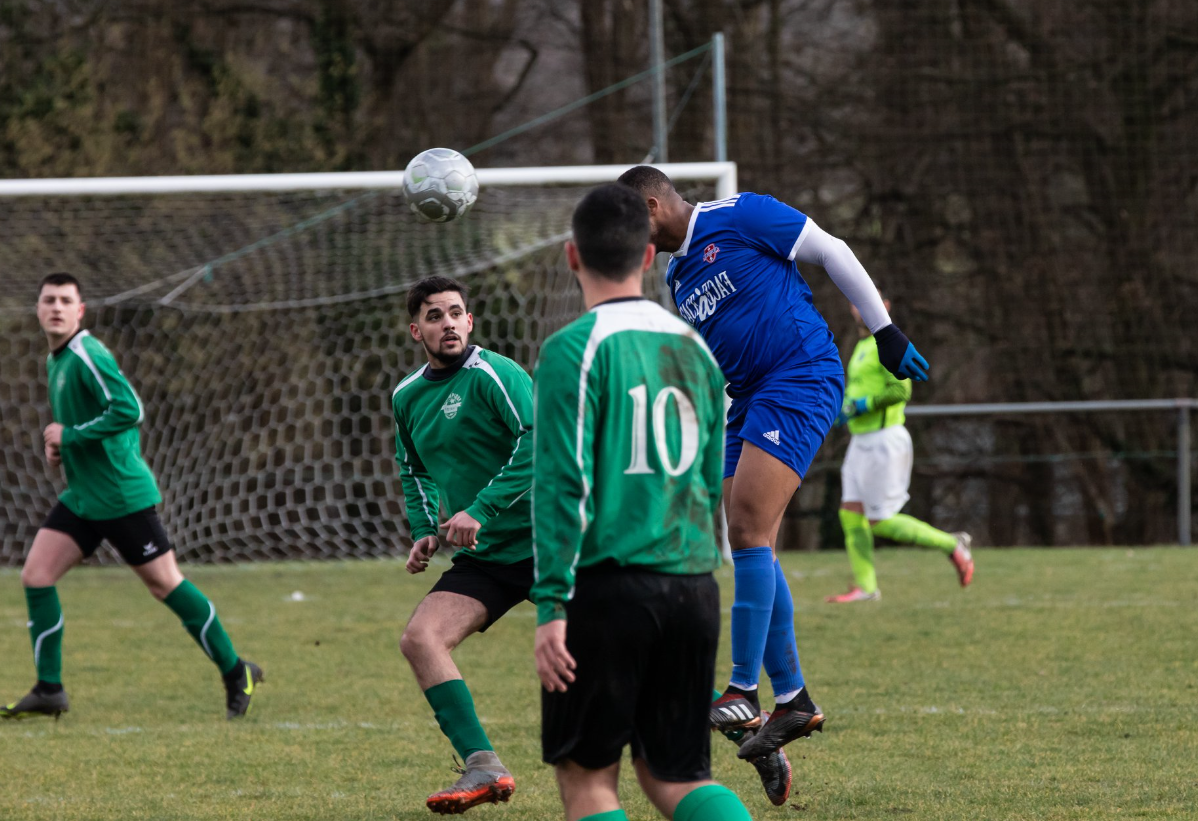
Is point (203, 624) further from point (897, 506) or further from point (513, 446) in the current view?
point (897, 506)

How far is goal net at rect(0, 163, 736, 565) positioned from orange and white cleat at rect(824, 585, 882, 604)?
3.26 metres

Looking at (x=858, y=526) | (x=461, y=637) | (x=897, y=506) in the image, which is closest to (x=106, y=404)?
(x=461, y=637)

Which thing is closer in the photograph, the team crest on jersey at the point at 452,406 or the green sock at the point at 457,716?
the green sock at the point at 457,716

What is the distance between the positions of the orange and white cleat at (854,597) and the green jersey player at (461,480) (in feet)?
18.6

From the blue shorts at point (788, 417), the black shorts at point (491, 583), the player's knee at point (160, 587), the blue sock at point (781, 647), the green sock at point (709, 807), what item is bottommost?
the player's knee at point (160, 587)

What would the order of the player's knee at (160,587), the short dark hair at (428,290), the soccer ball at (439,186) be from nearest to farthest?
1. the short dark hair at (428,290)
2. the soccer ball at (439,186)
3. the player's knee at (160,587)

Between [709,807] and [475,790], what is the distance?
141 cm

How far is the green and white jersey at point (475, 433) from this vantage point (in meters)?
4.66

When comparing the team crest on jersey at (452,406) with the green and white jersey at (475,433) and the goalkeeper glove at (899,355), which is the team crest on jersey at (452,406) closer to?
the green and white jersey at (475,433)

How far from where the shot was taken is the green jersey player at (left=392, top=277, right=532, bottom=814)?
457 centimetres

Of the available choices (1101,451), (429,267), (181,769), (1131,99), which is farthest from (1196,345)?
(181,769)

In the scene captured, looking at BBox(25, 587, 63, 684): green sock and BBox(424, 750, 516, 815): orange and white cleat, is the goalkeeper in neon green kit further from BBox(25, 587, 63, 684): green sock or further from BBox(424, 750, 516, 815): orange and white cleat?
BBox(424, 750, 516, 815): orange and white cleat

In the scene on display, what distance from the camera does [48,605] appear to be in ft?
22.0

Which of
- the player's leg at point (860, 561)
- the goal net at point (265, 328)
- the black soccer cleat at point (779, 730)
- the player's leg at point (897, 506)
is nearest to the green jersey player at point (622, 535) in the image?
the black soccer cleat at point (779, 730)
